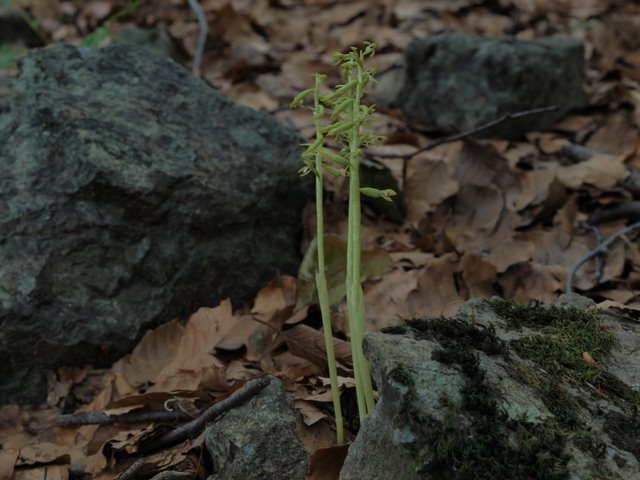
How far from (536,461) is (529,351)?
15.1 inches

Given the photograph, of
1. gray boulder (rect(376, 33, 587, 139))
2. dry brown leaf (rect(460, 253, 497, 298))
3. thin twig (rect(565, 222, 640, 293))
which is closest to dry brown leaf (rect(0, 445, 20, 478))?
dry brown leaf (rect(460, 253, 497, 298))

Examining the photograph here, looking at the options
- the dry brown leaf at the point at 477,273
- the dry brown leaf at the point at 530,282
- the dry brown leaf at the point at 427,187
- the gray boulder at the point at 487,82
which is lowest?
the dry brown leaf at the point at 530,282

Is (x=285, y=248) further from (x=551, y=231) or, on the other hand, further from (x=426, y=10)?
(x=426, y=10)

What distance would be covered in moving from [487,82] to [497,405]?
135 inches

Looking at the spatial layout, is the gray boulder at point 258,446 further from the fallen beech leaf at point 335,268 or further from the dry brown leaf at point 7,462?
the fallen beech leaf at point 335,268

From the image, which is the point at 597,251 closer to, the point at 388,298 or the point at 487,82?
the point at 388,298

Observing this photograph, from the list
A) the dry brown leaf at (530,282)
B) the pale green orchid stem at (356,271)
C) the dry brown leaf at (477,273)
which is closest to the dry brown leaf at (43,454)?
the pale green orchid stem at (356,271)

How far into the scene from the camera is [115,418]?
7.69 feet

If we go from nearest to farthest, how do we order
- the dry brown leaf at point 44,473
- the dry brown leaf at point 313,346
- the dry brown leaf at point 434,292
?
1. the dry brown leaf at point 44,473
2. the dry brown leaf at point 313,346
3. the dry brown leaf at point 434,292

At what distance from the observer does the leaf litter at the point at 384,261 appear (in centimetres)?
231

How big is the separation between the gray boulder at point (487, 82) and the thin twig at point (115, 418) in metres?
2.92

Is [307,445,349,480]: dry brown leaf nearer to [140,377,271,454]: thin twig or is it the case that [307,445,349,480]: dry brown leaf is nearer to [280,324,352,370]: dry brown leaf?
[140,377,271,454]: thin twig

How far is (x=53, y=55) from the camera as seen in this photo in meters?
3.23

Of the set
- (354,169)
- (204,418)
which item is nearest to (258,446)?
(204,418)
